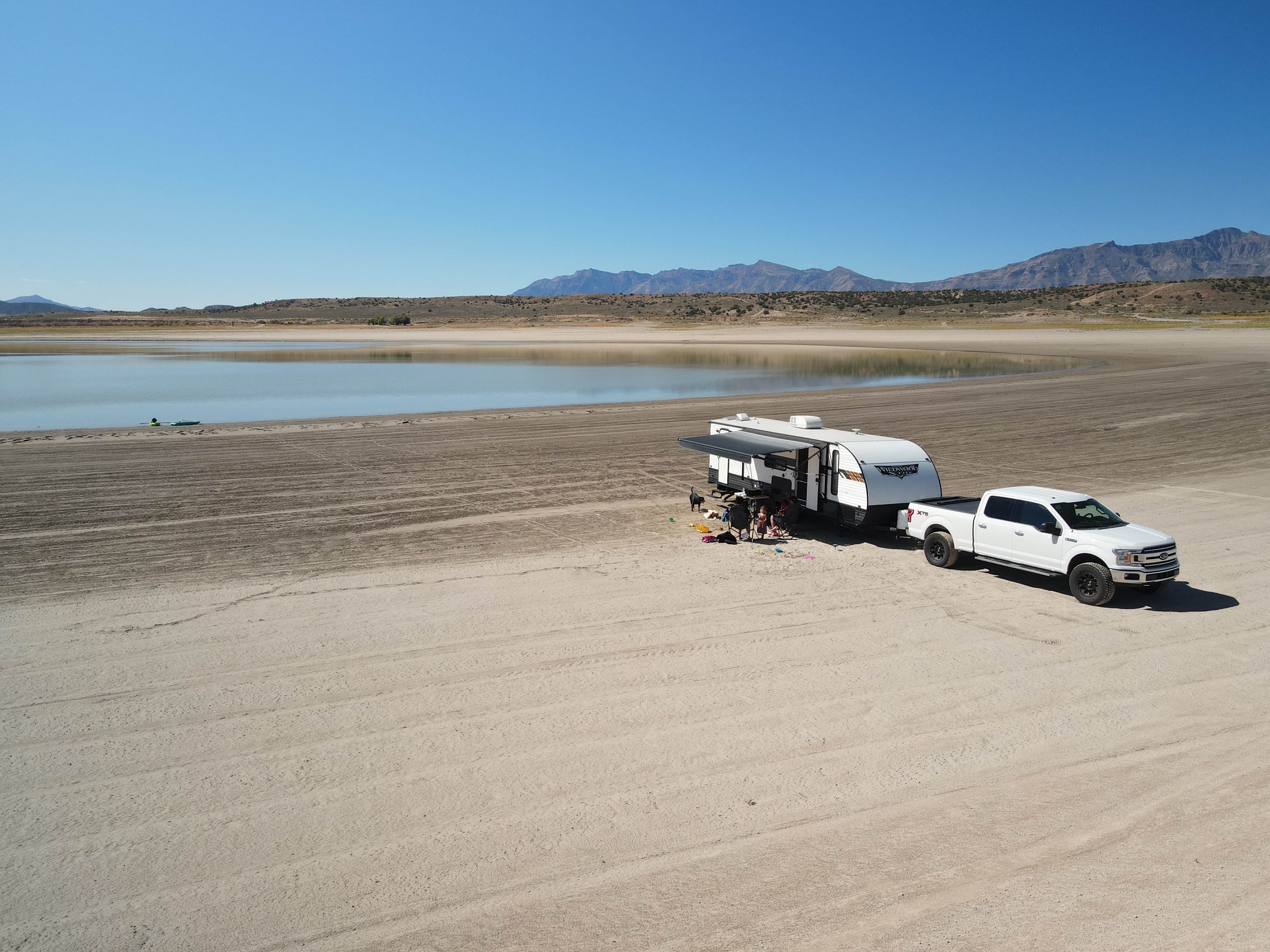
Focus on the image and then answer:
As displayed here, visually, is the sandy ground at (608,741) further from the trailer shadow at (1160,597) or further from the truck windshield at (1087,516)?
the truck windshield at (1087,516)

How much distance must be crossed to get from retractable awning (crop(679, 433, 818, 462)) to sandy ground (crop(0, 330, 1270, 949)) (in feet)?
6.28

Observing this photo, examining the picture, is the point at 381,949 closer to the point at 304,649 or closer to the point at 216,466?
the point at 304,649

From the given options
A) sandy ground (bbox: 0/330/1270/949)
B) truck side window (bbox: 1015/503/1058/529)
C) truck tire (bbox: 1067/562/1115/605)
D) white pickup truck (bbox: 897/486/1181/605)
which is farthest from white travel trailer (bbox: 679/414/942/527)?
truck tire (bbox: 1067/562/1115/605)

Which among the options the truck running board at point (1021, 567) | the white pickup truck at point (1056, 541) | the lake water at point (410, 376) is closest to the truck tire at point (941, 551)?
the white pickup truck at point (1056, 541)

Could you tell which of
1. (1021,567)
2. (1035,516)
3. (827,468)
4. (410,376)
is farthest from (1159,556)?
(410,376)

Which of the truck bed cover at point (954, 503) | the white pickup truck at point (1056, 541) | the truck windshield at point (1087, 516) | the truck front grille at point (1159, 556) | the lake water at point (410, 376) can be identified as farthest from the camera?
the lake water at point (410, 376)

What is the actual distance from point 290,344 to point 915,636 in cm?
10257

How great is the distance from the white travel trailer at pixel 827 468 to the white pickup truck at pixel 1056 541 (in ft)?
3.58

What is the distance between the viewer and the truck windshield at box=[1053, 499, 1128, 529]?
1342 centimetres

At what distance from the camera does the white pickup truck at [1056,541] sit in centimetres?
1262

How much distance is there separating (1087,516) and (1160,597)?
171 cm

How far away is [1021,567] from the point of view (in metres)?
13.9

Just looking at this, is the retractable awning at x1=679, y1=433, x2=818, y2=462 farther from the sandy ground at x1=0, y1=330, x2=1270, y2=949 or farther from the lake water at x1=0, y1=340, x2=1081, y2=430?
the lake water at x1=0, y1=340, x2=1081, y2=430

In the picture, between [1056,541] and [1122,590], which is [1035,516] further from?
[1122,590]
